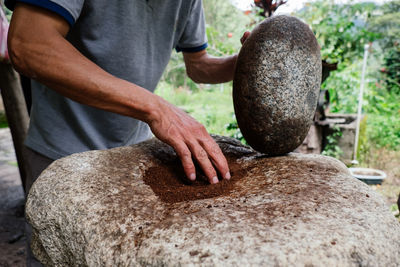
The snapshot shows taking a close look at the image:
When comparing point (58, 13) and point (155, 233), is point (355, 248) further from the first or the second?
point (58, 13)

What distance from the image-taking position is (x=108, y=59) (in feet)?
5.69

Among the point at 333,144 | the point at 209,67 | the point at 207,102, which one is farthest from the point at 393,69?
the point at 209,67

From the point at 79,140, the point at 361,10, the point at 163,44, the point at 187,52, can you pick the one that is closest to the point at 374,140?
the point at 361,10

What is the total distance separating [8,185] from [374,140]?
606 centimetres

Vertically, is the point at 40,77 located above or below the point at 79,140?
above

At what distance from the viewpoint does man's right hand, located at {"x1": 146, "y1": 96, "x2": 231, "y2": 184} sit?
1401 mm

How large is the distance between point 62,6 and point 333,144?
4.40 meters

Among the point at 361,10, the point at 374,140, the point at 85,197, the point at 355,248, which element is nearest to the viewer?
the point at 355,248

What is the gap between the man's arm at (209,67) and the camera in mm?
2275

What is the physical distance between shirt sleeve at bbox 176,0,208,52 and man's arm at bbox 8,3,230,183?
102cm

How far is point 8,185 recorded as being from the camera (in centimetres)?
460

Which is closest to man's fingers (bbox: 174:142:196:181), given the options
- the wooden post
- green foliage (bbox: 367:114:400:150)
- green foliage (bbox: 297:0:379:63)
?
the wooden post

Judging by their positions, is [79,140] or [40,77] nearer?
[40,77]

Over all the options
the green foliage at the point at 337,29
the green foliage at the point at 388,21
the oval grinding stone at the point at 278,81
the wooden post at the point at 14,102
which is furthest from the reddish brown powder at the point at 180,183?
the green foliage at the point at 388,21
